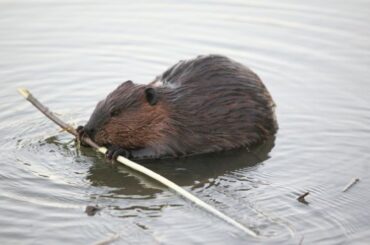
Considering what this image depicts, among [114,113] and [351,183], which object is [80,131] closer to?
[114,113]

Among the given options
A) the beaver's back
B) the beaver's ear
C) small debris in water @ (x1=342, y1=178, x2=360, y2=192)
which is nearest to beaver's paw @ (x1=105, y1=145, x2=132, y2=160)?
the beaver's back

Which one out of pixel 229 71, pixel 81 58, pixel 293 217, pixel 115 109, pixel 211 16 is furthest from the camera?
pixel 211 16

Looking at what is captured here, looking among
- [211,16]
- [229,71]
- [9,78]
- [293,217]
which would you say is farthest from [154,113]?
[211,16]

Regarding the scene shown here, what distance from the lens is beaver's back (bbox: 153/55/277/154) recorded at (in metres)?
7.12

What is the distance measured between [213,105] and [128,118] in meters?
0.83

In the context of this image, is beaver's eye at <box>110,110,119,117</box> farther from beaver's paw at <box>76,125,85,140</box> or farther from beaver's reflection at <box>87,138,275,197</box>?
beaver's reflection at <box>87,138,275,197</box>

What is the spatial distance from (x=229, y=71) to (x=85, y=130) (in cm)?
153

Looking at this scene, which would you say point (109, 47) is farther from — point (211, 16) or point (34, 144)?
point (34, 144)

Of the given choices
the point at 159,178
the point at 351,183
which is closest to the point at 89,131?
the point at 159,178

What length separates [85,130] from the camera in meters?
6.94

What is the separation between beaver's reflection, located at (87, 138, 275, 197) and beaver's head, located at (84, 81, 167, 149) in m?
0.23

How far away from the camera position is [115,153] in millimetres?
6906

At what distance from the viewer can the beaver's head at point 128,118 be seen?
273 inches

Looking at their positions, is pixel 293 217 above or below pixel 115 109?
below
